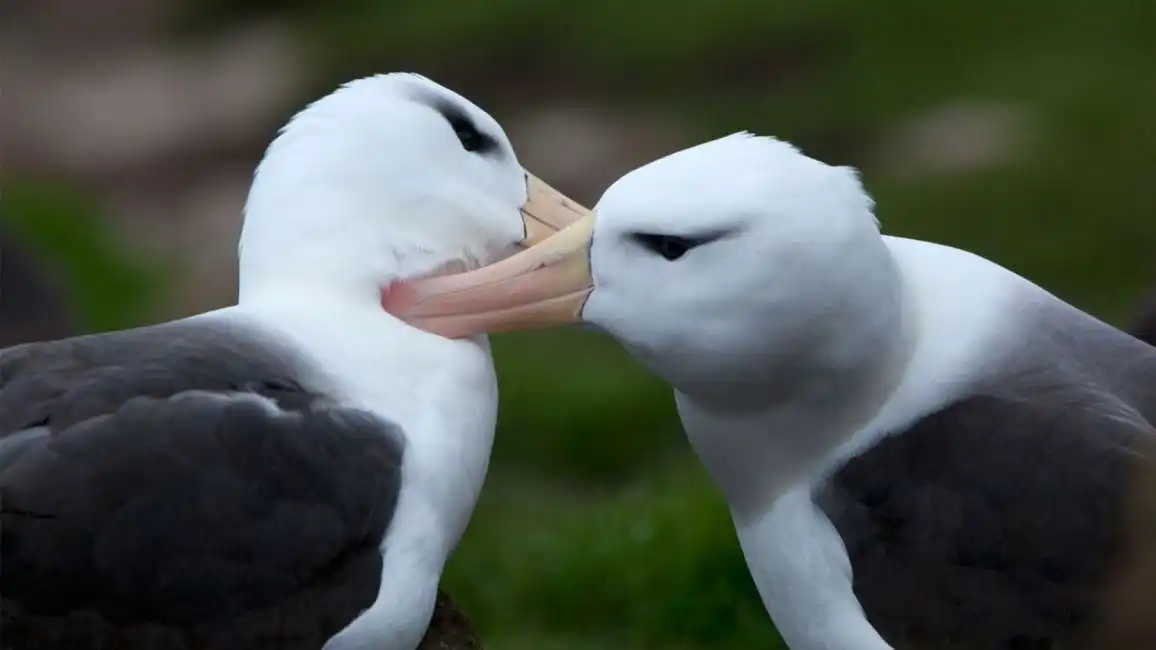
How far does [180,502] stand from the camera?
4219 millimetres

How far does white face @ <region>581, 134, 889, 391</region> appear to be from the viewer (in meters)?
4.13

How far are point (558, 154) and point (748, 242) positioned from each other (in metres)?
7.93

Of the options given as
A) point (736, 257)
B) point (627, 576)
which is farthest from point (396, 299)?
point (627, 576)

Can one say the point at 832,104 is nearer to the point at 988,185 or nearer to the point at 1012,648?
the point at 988,185

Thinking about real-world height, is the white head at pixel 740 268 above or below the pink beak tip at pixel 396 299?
above

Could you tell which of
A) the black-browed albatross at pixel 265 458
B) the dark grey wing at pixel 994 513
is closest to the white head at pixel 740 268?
the dark grey wing at pixel 994 513

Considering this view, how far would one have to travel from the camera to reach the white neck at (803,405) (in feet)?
14.0

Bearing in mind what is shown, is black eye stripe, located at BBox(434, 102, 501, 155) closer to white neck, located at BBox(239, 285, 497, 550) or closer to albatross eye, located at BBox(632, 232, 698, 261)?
white neck, located at BBox(239, 285, 497, 550)

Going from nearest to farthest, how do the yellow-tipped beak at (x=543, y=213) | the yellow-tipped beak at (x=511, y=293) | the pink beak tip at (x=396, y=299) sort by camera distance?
1. the yellow-tipped beak at (x=511, y=293)
2. the pink beak tip at (x=396, y=299)
3. the yellow-tipped beak at (x=543, y=213)

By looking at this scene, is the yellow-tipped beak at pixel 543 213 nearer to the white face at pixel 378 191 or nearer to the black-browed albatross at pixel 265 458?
the white face at pixel 378 191

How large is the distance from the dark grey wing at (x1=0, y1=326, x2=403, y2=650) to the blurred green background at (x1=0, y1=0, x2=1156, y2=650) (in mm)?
3273

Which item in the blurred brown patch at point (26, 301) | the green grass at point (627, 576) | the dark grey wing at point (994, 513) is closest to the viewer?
the dark grey wing at point (994, 513)

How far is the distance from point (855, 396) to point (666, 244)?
0.58 meters

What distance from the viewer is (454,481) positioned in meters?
4.55
